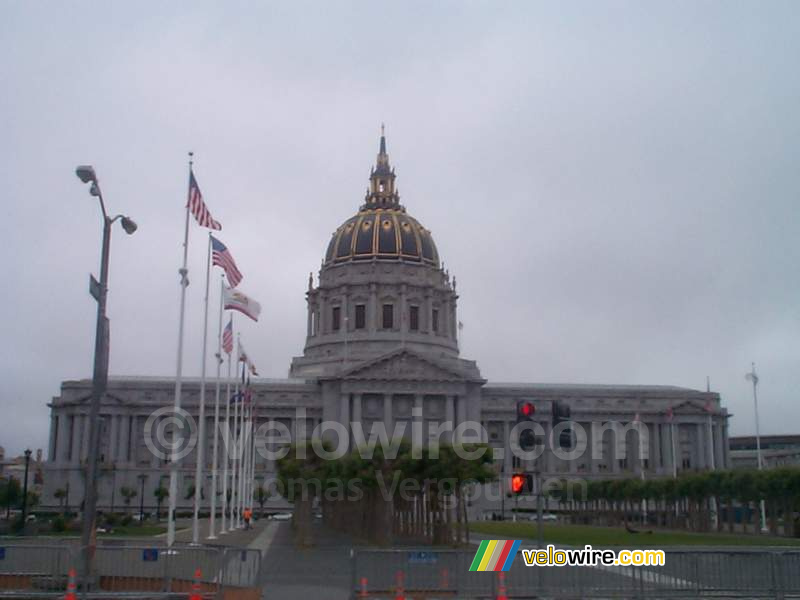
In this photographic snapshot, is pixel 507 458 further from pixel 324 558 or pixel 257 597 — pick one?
pixel 257 597

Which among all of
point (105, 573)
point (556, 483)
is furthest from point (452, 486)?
point (556, 483)

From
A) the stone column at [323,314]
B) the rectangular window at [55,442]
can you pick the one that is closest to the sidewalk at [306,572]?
the rectangular window at [55,442]

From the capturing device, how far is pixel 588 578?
977 inches

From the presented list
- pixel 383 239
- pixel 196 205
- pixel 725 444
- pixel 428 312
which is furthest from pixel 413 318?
pixel 196 205

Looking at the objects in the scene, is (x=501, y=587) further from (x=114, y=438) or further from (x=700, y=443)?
(x=700, y=443)

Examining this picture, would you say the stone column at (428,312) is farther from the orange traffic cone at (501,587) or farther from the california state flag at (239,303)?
the orange traffic cone at (501,587)

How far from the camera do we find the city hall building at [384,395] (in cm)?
12138

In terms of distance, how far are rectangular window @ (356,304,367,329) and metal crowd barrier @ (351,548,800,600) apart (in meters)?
111

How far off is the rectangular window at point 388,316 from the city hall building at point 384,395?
216mm

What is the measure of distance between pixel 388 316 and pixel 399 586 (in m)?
113

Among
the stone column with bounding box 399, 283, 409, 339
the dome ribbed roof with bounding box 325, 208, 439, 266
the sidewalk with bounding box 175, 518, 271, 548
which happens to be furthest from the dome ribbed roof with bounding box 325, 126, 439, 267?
the sidewalk with bounding box 175, 518, 271, 548

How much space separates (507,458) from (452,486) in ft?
233

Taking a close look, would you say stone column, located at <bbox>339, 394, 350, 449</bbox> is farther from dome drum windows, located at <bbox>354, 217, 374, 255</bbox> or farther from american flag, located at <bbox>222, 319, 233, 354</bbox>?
american flag, located at <bbox>222, 319, 233, 354</bbox>

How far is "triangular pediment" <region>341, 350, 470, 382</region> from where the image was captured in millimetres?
122312
